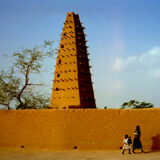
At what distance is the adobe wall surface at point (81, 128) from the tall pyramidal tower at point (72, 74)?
50.8 feet

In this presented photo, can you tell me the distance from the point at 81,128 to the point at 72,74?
59.9 feet

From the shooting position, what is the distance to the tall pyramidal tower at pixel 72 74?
27.1m

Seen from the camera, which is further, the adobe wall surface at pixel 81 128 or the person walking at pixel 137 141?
the adobe wall surface at pixel 81 128

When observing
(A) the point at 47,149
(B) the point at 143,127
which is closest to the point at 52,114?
(A) the point at 47,149

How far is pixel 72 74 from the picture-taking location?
28.1 m

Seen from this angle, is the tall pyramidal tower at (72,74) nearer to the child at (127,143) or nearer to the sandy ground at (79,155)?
the sandy ground at (79,155)

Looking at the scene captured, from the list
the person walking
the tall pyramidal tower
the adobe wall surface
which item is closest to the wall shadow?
the adobe wall surface

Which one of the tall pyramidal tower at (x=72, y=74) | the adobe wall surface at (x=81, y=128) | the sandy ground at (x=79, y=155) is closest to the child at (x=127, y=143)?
the sandy ground at (x=79, y=155)

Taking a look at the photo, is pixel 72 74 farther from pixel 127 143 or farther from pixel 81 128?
pixel 127 143

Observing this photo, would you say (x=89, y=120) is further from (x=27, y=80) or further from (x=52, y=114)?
(x=27, y=80)

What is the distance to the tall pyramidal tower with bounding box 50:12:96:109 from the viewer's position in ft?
89.0

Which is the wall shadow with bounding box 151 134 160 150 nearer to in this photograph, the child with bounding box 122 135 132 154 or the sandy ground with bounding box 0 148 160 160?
the sandy ground with bounding box 0 148 160 160

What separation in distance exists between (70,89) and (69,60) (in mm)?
4537

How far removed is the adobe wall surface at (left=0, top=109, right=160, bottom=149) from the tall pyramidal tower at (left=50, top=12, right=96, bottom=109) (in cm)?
1550
